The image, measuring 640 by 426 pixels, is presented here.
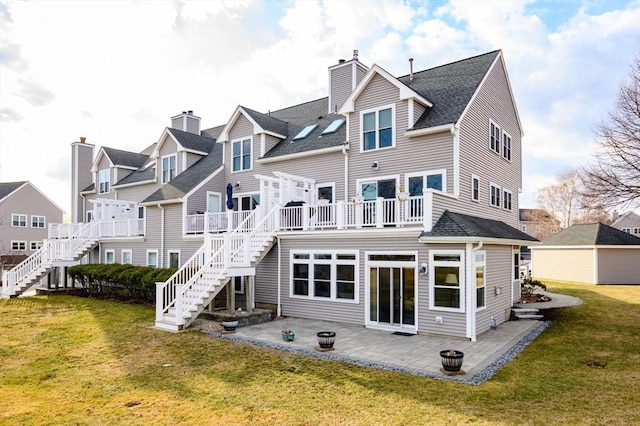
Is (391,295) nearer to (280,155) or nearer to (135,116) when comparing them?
(280,155)

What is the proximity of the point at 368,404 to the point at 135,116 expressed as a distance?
1802 centimetres

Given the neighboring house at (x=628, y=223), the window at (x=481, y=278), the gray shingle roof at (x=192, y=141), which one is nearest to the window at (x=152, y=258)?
the gray shingle roof at (x=192, y=141)

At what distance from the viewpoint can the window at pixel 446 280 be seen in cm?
1250

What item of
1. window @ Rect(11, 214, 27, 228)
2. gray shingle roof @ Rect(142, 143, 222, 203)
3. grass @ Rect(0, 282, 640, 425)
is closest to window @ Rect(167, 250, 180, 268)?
gray shingle roof @ Rect(142, 143, 222, 203)

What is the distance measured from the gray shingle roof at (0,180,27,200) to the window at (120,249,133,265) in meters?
27.6

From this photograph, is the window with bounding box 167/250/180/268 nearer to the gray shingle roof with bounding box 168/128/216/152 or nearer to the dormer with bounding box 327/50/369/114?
the gray shingle roof with bounding box 168/128/216/152

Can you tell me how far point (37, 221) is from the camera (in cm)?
4500

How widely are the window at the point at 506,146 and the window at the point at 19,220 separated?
4663 centimetres

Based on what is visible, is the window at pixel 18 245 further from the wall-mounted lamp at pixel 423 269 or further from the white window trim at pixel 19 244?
the wall-mounted lamp at pixel 423 269

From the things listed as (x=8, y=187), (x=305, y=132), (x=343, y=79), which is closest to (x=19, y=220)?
(x=8, y=187)

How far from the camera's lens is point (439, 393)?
796cm

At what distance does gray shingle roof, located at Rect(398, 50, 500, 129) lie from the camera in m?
15.1

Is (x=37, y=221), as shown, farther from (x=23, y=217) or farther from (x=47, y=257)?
(x=47, y=257)

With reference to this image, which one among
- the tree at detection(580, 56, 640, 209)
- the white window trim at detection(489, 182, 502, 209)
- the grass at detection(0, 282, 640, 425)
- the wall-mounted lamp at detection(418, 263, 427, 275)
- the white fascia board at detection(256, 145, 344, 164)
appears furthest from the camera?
the white window trim at detection(489, 182, 502, 209)
